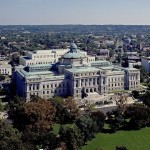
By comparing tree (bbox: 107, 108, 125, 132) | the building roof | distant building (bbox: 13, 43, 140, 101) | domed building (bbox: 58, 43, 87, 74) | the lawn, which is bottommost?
the lawn

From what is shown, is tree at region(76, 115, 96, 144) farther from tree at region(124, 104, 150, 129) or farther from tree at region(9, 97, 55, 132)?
tree at region(124, 104, 150, 129)

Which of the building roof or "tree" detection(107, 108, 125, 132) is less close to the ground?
the building roof

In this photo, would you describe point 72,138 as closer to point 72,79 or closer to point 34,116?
point 34,116

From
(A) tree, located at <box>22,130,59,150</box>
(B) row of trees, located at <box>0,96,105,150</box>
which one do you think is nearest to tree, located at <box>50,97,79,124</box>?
(B) row of trees, located at <box>0,96,105,150</box>

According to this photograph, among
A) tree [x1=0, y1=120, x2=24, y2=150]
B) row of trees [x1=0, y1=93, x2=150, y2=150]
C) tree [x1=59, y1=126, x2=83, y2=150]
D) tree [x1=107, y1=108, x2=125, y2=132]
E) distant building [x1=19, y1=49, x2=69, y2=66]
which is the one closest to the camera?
tree [x1=0, y1=120, x2=24, y2=150]

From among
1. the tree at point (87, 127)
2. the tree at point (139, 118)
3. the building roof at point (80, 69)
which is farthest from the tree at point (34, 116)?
the building roof at point (80, 69)

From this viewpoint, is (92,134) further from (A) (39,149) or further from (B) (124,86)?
(B) (124,86)
